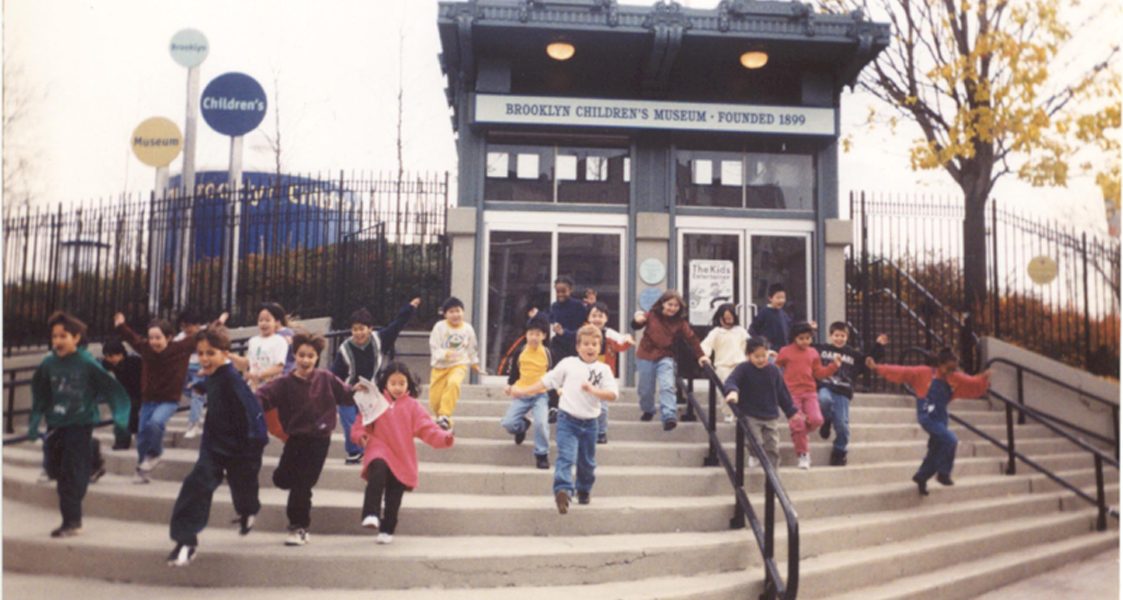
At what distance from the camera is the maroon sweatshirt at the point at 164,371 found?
5180mm

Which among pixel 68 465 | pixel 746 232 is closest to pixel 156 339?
pixel 68 465

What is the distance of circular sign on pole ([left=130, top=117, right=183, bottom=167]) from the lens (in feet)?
15.4

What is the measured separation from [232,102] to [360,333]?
1.80 meters

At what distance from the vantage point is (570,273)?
8.71m

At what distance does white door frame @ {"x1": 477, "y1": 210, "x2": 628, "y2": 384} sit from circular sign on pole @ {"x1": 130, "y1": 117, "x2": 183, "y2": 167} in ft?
13.3

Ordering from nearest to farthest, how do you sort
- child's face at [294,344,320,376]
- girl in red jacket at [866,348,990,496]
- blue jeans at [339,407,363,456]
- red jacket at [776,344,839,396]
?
1. child's face at [294,344,320,376]
2. blue jeans at [339,407,363,456]
3. girl in red jacket at [866,348,990,496]
4. red jacket at [776,344,839,396]

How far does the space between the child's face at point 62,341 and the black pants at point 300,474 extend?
1.25 metres

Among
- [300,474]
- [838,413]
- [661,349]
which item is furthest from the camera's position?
[661,349]

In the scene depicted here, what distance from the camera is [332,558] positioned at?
13.1 feet

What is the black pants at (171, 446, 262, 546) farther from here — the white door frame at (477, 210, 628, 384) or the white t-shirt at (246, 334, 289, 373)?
the white door frame at (477, 210, 628, 384)

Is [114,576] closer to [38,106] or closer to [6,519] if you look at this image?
[6,519]

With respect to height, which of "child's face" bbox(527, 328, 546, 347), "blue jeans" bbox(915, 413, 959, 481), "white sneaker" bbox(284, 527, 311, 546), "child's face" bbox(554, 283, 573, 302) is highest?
"child's face" bbox(554, 283, 573, 302)

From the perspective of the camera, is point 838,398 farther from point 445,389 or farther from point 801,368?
point 445,389

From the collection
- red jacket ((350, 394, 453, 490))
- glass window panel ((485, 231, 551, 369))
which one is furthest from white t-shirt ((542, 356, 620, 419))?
glass window panel ((485, 231, 551, 369))
